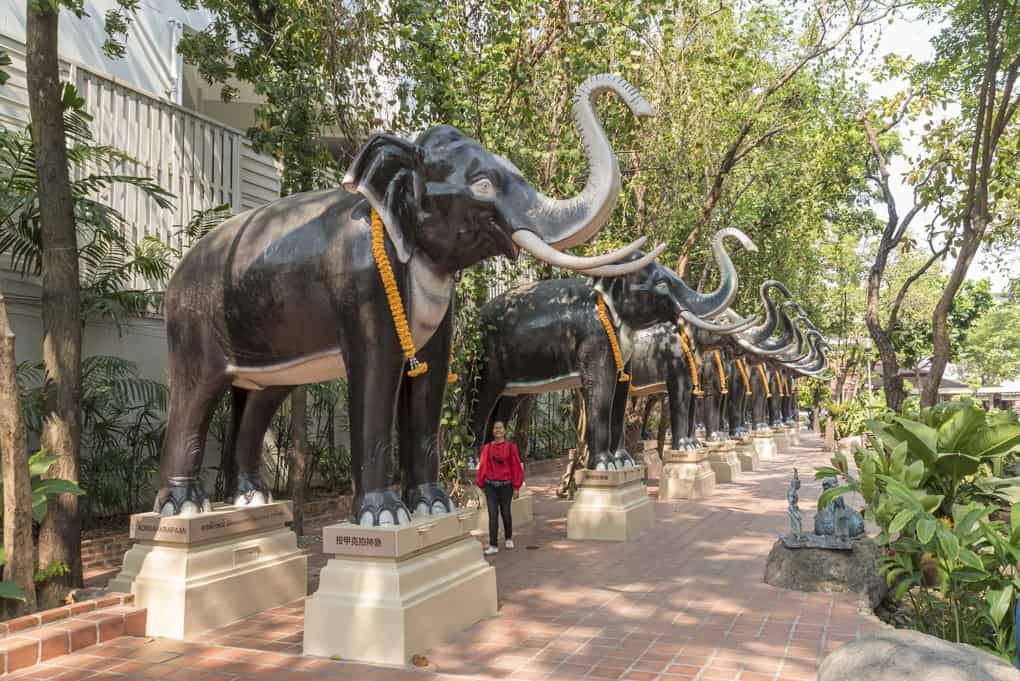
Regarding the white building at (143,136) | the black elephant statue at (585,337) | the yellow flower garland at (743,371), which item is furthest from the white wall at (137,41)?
the yellow flower garland at (743,371)

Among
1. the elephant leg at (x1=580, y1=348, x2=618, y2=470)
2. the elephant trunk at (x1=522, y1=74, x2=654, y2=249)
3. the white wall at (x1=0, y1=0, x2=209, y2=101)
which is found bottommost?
the elephant leg at (x1=580, y1=348, x2=618, y2=470)

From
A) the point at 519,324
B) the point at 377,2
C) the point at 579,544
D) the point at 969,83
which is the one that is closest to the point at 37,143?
→ the point at 377,2

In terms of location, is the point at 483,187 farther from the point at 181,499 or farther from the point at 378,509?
the point at 181,499

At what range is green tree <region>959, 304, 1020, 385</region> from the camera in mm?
43031

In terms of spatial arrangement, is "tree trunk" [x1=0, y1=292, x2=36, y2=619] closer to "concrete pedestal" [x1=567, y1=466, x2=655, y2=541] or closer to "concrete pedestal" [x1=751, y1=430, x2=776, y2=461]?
"concrete pedestal" [x1=567, y1=466, x2=655, y2=541]

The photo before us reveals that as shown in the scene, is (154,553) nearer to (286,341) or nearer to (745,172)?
(286,341)

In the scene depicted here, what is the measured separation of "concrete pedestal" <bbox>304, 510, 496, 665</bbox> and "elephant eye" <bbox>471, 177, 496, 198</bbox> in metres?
1.88

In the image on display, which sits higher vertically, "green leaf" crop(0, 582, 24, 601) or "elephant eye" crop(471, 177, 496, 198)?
"elephant eye" crop(471, 177, 496, 198)

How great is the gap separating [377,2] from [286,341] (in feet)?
12.6

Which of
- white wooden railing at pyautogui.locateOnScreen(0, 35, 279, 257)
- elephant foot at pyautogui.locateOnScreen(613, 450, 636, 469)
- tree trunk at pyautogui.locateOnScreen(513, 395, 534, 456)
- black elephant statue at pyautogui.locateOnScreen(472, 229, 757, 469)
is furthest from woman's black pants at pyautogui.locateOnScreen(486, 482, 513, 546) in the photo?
white wooden railing at pyautogui.locateOnScreen(0, 35, 279, 257)

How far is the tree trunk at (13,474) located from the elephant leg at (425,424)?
2.11m

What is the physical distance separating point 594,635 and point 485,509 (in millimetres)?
4070

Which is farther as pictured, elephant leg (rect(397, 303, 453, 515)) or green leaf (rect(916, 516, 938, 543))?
elephant leg (rect(397, 303, 453, 515))

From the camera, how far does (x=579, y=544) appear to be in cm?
828
